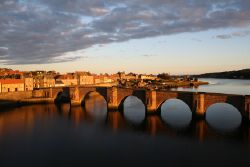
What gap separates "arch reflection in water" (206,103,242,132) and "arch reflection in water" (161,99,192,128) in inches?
85.1

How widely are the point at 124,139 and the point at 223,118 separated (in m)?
11.7

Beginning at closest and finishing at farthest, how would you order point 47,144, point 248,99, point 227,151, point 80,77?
point 227,151
point 47,144
point 248,99
point 80,77

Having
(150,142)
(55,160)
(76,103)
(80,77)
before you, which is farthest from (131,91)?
(80,77)

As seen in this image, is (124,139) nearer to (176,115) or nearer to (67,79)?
(176,115)

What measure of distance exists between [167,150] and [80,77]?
56399 millimetres

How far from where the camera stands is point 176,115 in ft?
103

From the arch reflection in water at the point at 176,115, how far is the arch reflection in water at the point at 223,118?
216 cm

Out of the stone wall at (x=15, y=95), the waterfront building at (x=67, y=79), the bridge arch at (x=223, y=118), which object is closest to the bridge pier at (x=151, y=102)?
the bridge arch at (x=223, y=118)

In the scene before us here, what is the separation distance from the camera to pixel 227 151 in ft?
62.8

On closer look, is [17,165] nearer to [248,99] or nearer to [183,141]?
[183,141]

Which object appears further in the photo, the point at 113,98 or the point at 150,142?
the point at 113,98

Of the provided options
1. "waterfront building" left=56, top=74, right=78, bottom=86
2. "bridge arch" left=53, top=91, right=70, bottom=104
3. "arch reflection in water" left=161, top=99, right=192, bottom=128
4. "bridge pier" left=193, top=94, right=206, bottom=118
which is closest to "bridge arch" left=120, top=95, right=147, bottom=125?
"arch reflection in water" left=161, top=99, right=192, bottom=128

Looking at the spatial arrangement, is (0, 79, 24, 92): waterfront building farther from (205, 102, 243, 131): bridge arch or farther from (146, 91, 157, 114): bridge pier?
(205, 102, 243, 131): bridge arch

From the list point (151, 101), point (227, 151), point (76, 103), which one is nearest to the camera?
point (227, 151)
